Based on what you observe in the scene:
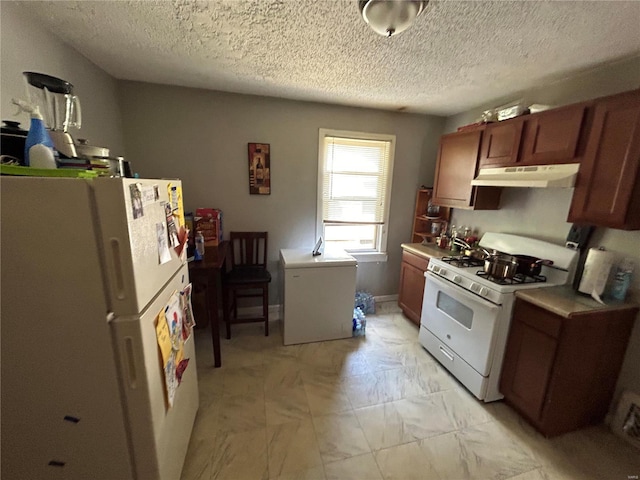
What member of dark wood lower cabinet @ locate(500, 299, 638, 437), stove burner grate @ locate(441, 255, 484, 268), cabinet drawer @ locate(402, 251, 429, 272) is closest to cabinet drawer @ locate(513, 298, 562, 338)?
dark wood lower cabinet @ locate(500, 299, 638, 437)

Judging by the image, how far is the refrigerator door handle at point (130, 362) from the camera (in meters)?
0.90

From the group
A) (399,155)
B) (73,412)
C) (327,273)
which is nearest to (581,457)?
Result: (327,273)

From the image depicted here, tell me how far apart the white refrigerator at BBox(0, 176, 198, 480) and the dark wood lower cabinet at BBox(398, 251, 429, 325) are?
236cm

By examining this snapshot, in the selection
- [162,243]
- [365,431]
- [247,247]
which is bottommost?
[365,431]

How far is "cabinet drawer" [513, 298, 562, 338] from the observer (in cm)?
146

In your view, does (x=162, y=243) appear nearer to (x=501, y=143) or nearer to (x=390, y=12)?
(x=390, y=12)

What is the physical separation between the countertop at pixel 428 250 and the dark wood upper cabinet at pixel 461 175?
483 millimetres

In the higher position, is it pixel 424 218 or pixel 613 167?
pixel 613 167

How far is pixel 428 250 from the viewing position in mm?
2660

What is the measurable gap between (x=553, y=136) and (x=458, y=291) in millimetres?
1256

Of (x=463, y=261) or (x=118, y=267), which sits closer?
(x=118, y=267)

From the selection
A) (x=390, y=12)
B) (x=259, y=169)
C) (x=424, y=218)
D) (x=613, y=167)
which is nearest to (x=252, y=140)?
(x=259, y=169)

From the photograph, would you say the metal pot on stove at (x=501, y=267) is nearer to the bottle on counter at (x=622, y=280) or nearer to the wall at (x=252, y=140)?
the bottle on counter at (x=622, y=280)

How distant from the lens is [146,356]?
94 cm
